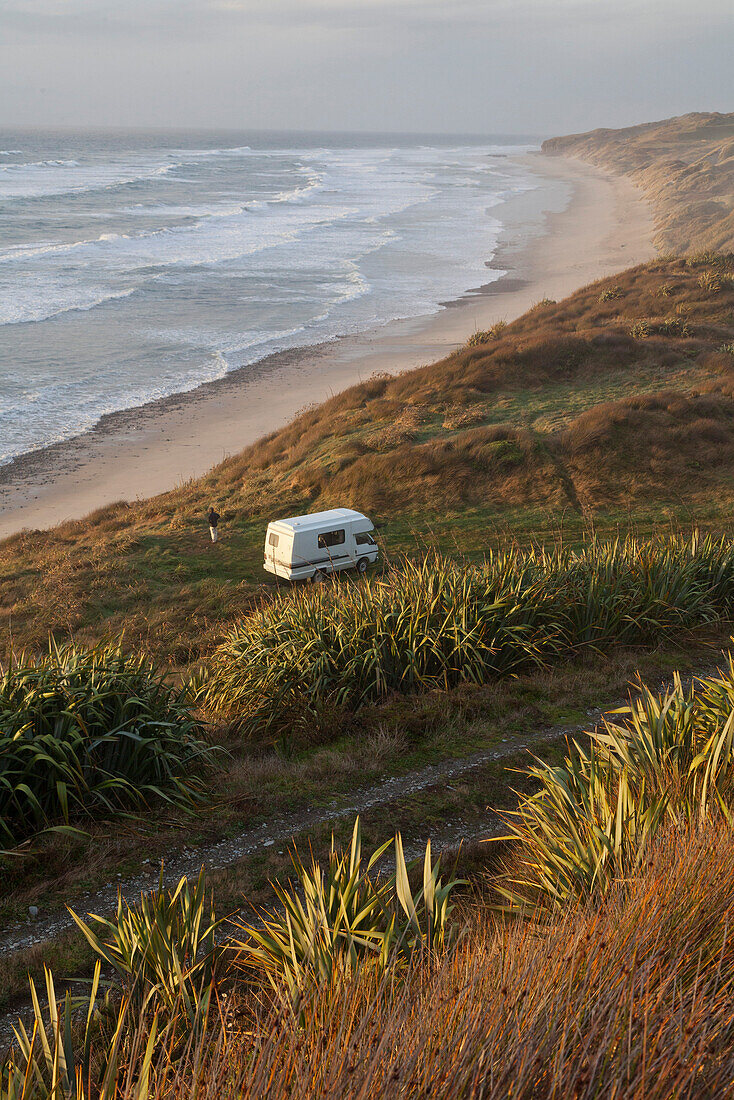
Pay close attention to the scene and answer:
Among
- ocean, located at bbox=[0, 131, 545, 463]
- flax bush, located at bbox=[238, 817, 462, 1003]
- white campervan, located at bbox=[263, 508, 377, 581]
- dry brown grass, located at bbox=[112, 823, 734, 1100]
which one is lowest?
white campervan, located at bbox=[263, 508, 377, 581]

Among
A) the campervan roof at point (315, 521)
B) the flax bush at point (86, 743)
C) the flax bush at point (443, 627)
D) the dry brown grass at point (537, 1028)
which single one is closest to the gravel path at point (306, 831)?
the flax bush at point (86, 743)

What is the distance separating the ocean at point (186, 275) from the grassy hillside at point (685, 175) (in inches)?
610

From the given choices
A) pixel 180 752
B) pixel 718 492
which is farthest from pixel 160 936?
pixel 718 492

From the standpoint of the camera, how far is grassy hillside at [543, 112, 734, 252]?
216ft

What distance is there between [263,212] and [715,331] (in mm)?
74384

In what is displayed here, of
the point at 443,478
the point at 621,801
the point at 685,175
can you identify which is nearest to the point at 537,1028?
the point at 621,801

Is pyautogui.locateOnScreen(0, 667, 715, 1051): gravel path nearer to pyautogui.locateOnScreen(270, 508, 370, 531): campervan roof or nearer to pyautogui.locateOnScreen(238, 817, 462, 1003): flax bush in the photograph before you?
pyautogui.locateOnScreen(238, 817, 462, 1003): flax bush

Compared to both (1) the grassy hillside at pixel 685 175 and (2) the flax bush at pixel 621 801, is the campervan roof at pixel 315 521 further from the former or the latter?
(1) the grassy hillside at pixel 685 175

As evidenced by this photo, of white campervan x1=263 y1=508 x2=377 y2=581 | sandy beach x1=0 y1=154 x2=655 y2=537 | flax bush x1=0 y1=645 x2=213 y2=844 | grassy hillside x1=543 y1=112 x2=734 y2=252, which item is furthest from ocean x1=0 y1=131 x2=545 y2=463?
flax bush x1=0 y1=645 x2=213 y2=844

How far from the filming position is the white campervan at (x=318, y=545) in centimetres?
1792

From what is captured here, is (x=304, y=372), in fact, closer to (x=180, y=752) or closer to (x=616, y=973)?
(x=180, y=752)

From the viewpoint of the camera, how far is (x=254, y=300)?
54281 millimetres

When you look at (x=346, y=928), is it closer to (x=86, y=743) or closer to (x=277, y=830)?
(x=277, y=830)

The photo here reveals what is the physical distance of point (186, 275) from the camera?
2393 inches
